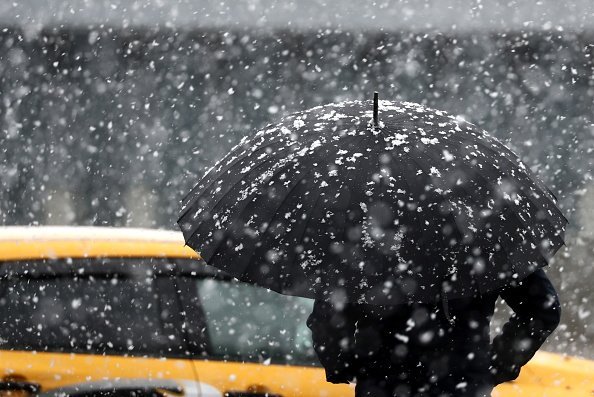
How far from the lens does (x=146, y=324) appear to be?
3.24 m

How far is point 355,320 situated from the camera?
2234 millimetres

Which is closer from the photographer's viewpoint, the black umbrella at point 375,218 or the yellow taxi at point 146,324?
the black umbrella at point 375,218

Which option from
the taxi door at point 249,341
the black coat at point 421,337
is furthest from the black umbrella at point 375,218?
the taxi door at point 249,341

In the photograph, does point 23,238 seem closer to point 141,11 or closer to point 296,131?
point 296,131

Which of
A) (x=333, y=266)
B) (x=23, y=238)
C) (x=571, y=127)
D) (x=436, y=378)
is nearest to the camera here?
(x=333, y=266)

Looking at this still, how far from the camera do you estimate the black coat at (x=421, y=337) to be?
219cm

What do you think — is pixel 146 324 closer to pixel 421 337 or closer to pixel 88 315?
pixel 88 315

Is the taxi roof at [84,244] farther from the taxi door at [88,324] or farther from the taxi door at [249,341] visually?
the taxi door at [249,341]

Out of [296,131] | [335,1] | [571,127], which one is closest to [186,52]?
[335,1]

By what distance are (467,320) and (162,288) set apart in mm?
1428

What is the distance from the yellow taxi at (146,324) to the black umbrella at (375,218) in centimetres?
103

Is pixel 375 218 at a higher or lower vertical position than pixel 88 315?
lower

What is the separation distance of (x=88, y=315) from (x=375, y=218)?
1.54 m

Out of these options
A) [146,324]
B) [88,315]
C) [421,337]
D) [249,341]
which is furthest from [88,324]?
[421,337]
